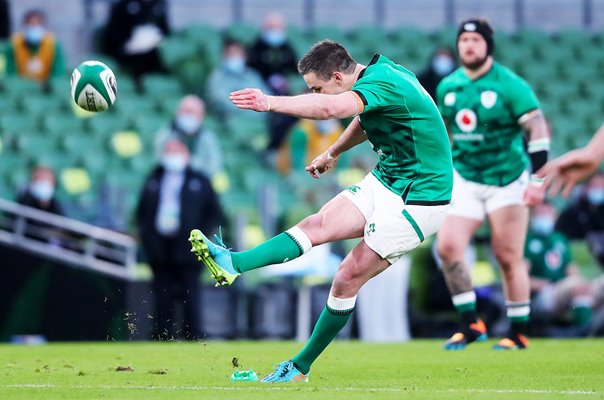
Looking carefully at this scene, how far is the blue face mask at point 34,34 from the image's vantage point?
1667 centimetres

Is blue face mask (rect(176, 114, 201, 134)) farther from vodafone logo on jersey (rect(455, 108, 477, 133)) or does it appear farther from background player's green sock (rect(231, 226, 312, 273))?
background player's green sock (rect(231, 226, 312, 273))

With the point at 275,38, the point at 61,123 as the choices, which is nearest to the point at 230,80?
the point at 275,38

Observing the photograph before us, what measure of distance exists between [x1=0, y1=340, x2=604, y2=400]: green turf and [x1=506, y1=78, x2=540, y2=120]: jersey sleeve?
196cm

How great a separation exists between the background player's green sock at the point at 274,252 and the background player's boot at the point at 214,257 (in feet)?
0.28

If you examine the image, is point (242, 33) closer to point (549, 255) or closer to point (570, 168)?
point (549, 255)

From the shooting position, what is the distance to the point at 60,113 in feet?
55.5

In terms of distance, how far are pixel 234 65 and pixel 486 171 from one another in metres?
7.17

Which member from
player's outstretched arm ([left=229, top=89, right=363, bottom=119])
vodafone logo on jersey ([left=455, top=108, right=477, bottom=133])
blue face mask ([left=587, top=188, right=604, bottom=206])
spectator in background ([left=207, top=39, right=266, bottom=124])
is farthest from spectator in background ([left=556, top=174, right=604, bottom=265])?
player's outstretched arm ([left=229, top=89, right=363, bottom=119])

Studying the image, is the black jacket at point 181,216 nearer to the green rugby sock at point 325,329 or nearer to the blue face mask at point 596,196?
the blue face mask at point 596,196

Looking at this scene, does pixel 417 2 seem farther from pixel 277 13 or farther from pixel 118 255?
pixel 118 255

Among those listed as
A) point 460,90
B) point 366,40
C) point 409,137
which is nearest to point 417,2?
point 366,40

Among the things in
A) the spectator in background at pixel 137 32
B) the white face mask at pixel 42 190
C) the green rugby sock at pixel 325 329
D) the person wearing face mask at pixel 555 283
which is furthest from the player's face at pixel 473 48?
the spectator in background at pixel 137 32

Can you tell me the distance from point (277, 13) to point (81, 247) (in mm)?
8552

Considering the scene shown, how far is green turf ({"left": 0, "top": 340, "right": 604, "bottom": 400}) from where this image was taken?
7184 millimetres
